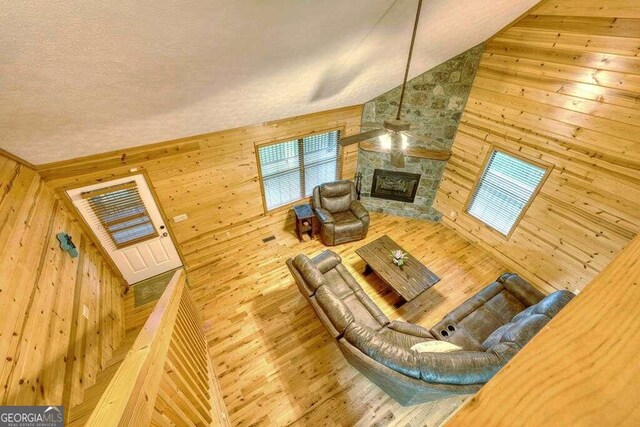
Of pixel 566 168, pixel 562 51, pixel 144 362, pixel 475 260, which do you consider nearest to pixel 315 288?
pixel 144 362

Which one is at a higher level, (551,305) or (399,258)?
(551,305)

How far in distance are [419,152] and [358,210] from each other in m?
1.64

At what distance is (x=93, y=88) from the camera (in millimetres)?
1964

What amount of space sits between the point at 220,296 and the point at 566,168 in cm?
545

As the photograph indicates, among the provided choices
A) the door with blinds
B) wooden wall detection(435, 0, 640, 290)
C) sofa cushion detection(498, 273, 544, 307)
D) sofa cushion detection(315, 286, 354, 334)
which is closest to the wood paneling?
sofa cushion detection(315, 286, 354, 334)

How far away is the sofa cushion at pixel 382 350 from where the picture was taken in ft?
8.06

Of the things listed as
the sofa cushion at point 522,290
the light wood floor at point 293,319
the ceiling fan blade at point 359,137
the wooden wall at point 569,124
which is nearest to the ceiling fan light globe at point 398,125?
the ceiling fan blade at point 359,137

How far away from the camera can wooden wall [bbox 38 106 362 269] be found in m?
3.53

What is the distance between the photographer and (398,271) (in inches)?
158

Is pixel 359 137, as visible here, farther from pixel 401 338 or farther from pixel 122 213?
pixel 122 213

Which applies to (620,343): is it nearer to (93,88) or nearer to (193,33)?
(193,33)

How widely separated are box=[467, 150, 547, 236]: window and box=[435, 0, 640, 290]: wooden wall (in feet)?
0.55

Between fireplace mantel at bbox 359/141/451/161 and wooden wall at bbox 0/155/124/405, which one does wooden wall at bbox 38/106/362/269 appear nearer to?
fireplace mantel at bbox 359/141/451/161

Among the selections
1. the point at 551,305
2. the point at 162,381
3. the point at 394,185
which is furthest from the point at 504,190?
the point at 162,381
